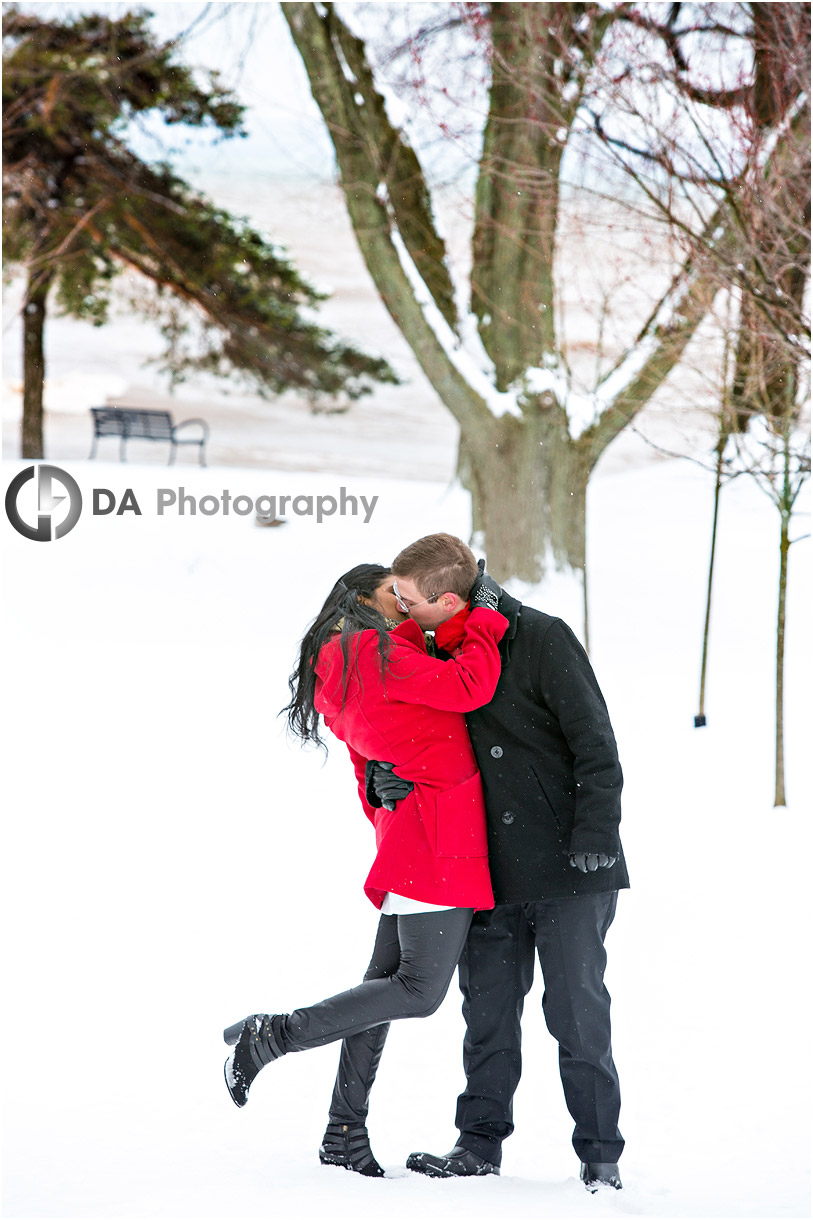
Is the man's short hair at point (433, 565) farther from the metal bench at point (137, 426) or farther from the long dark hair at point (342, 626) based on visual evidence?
the metal bench at point (137, 426)

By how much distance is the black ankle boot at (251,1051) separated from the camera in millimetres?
2426

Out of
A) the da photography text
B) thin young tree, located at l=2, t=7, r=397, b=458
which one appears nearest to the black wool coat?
the da photography text

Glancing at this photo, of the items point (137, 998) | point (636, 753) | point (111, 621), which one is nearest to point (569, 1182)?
point (137, 998)

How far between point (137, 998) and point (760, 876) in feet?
8.42

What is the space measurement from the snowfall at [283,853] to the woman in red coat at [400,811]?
0.29m

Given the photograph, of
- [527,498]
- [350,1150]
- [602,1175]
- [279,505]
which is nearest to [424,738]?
[350,1150]

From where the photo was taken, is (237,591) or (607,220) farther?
(237,591)

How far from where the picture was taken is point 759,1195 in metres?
2.51

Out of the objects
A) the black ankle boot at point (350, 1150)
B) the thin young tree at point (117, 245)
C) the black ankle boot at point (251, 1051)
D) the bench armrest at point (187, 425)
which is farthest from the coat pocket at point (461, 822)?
the thin young tree at point (117, 245)

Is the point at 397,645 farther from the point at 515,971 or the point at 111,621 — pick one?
the point at 111,621

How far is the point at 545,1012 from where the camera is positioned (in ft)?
8.09

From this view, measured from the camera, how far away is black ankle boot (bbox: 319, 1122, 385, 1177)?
2.44 meters

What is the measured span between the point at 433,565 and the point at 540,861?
0.71 meters

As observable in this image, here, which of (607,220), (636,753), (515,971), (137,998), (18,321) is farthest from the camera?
(18,321)
